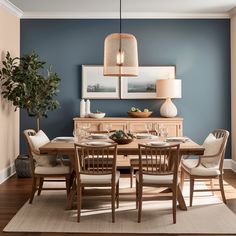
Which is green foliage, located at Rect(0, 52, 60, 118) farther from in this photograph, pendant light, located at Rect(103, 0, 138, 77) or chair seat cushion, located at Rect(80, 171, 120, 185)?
chair seat cushion, located at Rect(80, 171, 120, 185)

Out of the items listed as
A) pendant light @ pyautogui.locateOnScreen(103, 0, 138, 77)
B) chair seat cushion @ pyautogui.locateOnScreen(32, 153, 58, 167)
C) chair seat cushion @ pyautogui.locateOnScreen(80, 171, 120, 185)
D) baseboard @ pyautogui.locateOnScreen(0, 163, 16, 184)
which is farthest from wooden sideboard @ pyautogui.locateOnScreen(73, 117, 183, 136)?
chair seat cushion @ pyautogui.locateOnScreen(80, 171, 120, 185)

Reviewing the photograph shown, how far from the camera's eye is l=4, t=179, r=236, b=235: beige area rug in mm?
4086

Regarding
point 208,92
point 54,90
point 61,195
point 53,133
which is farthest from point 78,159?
point 208,92

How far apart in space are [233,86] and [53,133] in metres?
3.39

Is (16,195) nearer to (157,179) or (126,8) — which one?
(157,179)

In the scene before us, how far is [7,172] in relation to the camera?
6.73m

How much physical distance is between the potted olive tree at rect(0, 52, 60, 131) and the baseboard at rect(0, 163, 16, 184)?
0.98m

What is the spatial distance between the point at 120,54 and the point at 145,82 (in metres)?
2.82

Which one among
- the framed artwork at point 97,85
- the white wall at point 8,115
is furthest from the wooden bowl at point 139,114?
the white wall at point 8,115

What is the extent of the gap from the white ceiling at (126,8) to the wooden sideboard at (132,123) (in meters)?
1.91

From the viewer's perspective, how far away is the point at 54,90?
6922 millimetres

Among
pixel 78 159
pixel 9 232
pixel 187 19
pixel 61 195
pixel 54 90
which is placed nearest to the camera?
pixel 9 232

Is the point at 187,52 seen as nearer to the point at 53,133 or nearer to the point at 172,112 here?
the point at 172,112

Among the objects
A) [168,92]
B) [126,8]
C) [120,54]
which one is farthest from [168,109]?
[120,54]
